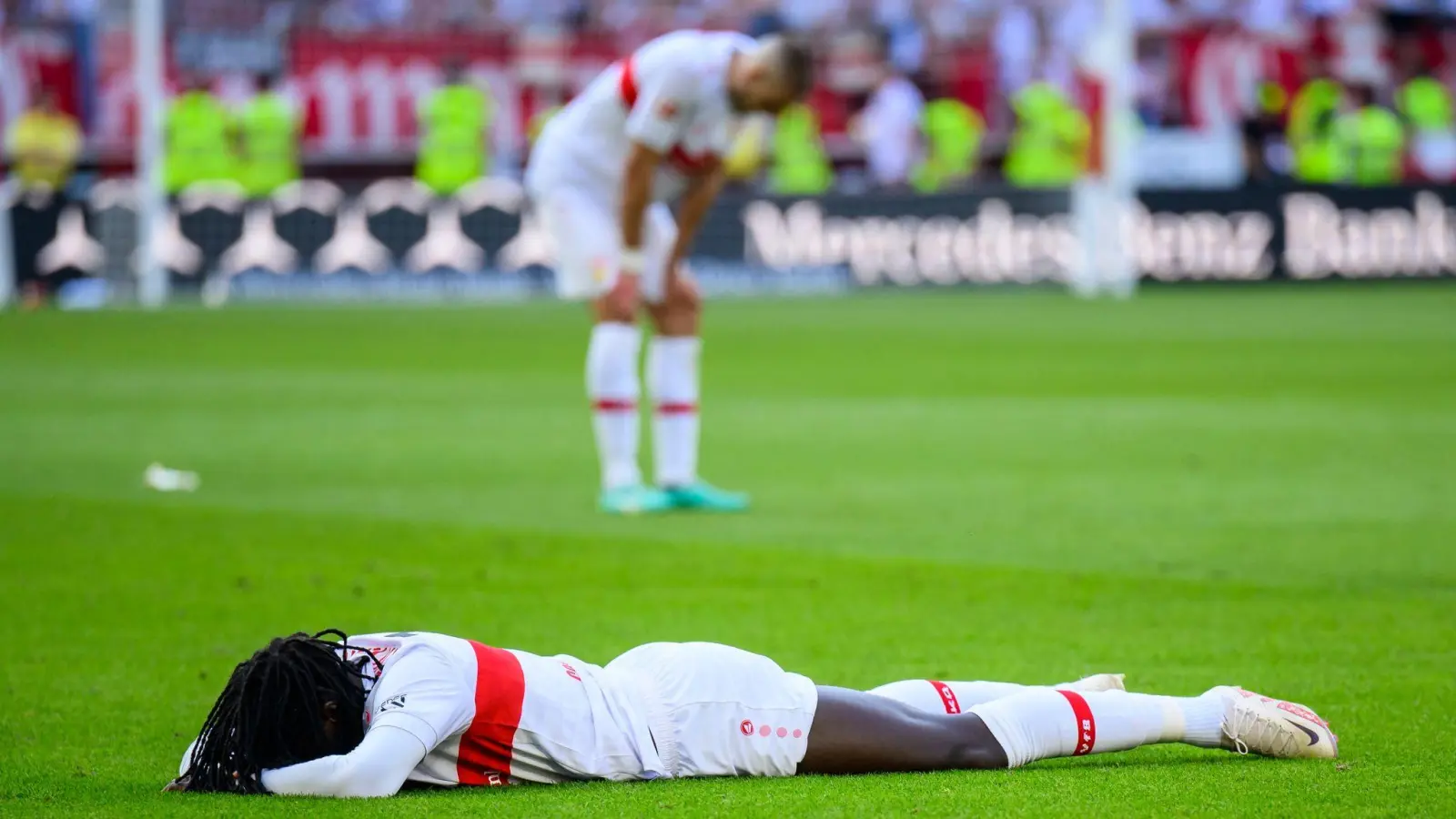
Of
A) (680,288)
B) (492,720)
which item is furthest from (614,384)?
(492,720)

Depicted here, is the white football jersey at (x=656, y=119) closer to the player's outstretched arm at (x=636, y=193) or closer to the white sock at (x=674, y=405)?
the player's outstretched arm at (x=636, y=193)

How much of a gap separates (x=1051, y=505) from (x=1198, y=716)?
4.94 m

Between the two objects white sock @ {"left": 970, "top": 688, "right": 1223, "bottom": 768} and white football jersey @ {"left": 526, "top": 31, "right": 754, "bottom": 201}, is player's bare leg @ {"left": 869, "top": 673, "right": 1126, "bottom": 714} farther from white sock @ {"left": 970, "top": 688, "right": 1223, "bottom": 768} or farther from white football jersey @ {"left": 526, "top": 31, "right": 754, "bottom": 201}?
white football jersey @ {"left": 526, "top": 31, "right": 754, "bottom": 201}

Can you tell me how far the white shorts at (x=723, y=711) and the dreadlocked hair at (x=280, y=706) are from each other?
61 cm

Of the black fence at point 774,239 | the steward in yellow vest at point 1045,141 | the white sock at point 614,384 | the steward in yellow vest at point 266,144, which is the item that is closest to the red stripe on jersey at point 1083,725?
the white sock at point 614,384

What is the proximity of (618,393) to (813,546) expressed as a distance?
54.3 inches

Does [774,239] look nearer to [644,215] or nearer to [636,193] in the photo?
[644,215]

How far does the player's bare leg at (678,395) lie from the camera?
9.92 meters

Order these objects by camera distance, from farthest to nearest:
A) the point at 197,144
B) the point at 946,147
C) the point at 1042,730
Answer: the point at 946,147 < the point at 197,144 < the point at 1042,730

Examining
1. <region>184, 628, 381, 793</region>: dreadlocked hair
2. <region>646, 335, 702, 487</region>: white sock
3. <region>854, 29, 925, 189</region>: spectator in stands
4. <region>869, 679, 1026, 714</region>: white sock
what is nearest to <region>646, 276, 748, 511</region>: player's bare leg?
<region>646, 335, 702, 487</region>: white sock

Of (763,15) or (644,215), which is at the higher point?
(763,15)

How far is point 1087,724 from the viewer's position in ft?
16.3

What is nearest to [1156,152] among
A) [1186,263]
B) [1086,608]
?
[1186,263]

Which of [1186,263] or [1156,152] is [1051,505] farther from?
[1156,152]
